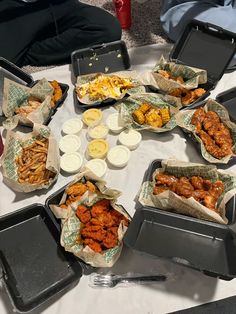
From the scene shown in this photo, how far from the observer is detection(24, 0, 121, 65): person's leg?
1752 millimetres

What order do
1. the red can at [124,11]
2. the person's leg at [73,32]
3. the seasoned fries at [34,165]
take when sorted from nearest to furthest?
1. the seasoned fries at [34,165]
2. the person's leg at [73,32]
3. the red can at [124,11]

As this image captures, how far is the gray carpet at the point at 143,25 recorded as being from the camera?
1.93 m

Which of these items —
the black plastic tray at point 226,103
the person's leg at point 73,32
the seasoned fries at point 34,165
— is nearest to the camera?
the seasoned fries at point 34,165

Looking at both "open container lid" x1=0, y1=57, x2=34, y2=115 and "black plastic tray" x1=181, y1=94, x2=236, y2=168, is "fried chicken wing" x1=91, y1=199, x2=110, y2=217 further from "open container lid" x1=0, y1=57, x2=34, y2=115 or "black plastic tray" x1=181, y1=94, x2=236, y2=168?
"open container lid" x1=0, y1=57, x2=34, y2=115

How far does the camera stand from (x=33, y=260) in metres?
1.06

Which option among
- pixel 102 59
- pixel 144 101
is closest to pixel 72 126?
pixel 144 101

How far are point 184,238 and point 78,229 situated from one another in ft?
1.06

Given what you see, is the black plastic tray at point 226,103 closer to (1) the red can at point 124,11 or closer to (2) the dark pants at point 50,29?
(2) the dark pants at point 50,29

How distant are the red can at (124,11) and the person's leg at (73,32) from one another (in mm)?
188

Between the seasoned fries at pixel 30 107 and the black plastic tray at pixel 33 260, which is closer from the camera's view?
the black plastic tray at pixel 33 260

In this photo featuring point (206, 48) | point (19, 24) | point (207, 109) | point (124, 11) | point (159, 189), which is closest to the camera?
point (159, 189)

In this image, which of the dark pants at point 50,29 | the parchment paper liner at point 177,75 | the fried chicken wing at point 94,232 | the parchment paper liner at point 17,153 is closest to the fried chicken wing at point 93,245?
the fried chicken wing at point 94,232

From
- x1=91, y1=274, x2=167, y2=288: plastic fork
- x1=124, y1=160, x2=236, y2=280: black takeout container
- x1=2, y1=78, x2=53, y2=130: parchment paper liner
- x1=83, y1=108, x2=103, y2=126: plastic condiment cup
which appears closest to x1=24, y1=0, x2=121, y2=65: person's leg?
x1=2, y1=78, x2=53, y2=130: parchment paper liner

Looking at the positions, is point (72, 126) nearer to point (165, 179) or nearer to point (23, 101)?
point (23, 101)
